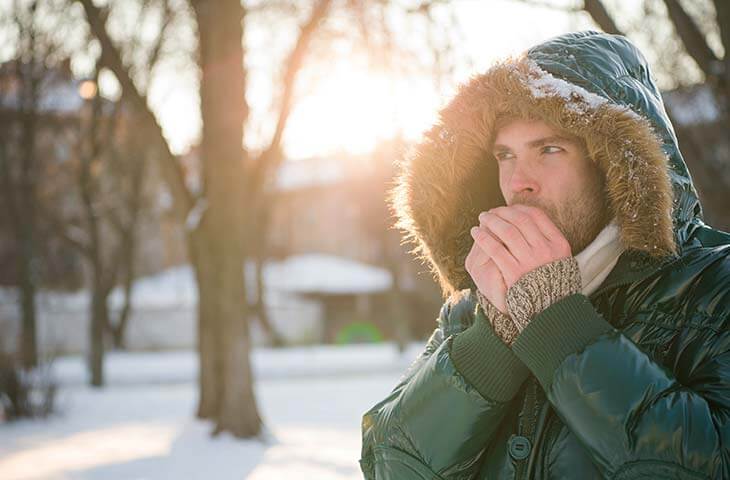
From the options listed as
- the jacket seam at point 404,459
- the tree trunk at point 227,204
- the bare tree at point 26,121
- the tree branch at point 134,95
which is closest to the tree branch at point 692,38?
the jacket seam at point 404,459

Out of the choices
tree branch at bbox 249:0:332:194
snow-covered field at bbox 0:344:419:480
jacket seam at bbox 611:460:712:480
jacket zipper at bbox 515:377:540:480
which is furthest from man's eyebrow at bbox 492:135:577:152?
tree branch at bbox 249:0:332:194

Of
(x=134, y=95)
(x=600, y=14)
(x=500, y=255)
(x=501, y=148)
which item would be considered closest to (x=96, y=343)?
(x=134, y=95)

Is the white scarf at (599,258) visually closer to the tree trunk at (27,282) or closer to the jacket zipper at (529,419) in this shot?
the jacket zipper at (529,419)

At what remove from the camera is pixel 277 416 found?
1172 cm

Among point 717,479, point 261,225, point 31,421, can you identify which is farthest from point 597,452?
point 261,225

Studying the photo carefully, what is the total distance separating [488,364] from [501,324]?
95 mm

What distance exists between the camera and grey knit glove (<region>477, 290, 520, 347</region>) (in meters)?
1.79

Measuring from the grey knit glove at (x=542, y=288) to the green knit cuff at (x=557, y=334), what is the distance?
0.07 ft

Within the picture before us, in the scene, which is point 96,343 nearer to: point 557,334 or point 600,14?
point 600,14

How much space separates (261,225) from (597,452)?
91.2 feet

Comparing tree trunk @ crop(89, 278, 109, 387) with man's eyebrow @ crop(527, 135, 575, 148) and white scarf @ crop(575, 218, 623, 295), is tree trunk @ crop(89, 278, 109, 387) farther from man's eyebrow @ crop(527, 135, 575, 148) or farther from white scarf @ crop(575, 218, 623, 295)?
white scarf @ crop(575, 218, 623, 295)

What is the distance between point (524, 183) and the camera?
6.32ft

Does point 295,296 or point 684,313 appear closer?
point 684,313

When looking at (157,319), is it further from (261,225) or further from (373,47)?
(373,47)
